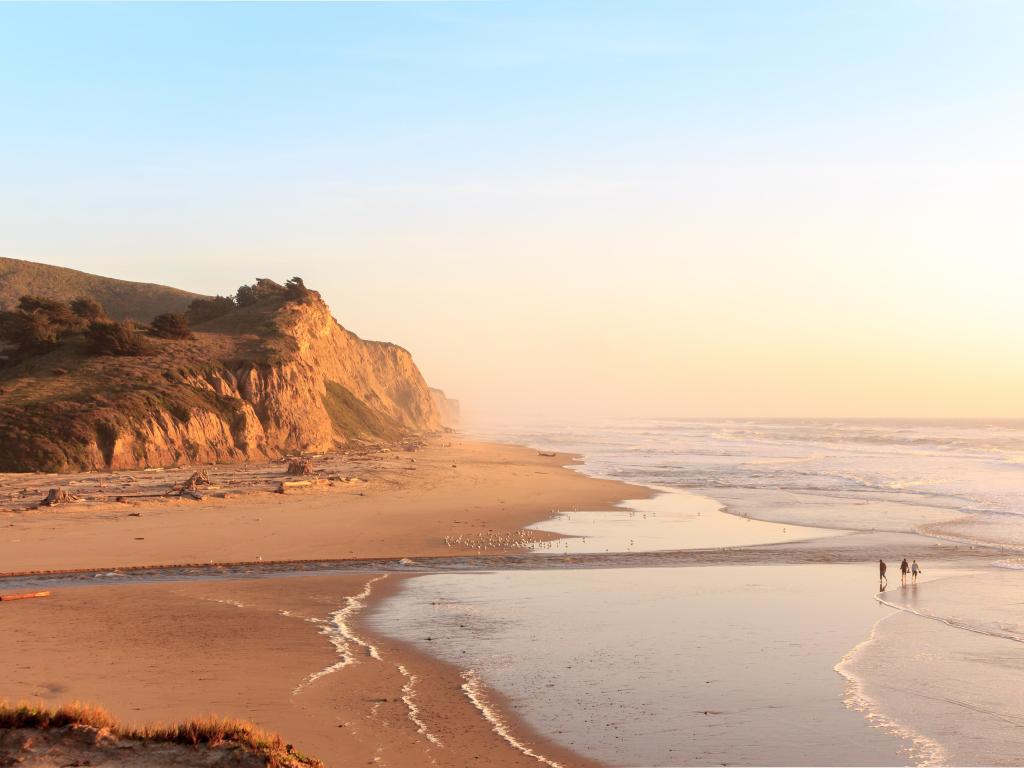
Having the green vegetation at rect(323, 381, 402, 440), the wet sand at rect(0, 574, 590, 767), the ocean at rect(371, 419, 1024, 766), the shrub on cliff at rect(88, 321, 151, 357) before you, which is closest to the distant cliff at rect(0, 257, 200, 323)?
the green vegetation at rect(323, 381, 402, 440)

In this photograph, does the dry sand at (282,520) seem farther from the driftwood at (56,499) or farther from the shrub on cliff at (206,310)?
the shrub on cliff at (206,310)

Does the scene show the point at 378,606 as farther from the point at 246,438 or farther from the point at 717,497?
the point at 246,438

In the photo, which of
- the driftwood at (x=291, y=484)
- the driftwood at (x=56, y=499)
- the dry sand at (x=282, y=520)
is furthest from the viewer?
the driftwood at (x=291, y=484)

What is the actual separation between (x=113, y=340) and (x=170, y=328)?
7350 mm

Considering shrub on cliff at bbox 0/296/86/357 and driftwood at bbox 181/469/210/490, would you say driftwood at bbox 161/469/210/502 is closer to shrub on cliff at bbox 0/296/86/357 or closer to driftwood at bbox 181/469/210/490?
driftwood at bbox 181/469/210/490

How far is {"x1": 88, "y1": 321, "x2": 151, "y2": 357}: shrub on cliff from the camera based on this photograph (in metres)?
55.6

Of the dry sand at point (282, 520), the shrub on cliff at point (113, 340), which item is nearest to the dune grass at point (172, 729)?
the dry sand at point (282, 520)

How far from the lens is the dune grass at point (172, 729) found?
8945 millimetres

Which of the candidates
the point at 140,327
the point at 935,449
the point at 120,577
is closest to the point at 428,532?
the point at 120,577

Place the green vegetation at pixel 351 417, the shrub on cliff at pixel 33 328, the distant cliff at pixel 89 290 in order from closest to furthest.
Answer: the shrub on cliff at pixel 33 328 < the green vegetation at pixel 351 417 < the distant cliff at pixel 89 290

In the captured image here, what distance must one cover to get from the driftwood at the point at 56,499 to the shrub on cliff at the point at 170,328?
33229mm

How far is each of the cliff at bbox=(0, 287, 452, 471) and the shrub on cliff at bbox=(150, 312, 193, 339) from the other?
3.94 feet

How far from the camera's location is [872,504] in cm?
4353

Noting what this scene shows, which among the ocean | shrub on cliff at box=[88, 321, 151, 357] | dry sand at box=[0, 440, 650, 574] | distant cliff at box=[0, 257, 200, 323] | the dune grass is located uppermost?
distant cliff at box=[0, 257, 200, 323]
